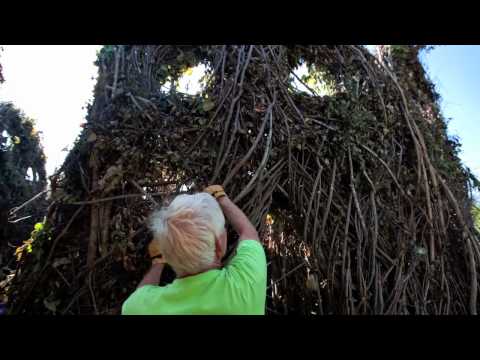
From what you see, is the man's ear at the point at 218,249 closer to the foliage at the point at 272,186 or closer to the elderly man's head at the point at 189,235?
the elderly man's head at the point at 189,235

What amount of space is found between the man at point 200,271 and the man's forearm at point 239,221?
12 cm

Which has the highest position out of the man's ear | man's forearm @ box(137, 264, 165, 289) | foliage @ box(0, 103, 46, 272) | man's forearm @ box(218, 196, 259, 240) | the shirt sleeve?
foliage @ box(0, 103, 46, 272)

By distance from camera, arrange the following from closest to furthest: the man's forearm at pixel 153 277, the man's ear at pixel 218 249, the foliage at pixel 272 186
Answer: the man's ear at pixel 218 249 → the man's forearm at pixel 153 277 → the foliage at pixel 272 186

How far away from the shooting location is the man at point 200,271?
1.16 metres

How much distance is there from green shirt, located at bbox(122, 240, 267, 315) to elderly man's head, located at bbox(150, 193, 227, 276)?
5 centimetres

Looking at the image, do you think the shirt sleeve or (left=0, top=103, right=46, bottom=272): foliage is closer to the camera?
the shirt sleeve

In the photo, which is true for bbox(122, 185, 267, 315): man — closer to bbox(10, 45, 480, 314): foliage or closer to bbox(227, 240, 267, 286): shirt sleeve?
bbox(227, 240, 267, 286): shirt sleeve

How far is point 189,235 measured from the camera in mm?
1224

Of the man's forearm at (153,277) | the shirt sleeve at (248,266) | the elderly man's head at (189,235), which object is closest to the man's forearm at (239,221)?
the shirt sleeve at (248,266)

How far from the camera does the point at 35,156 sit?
8664 millimetres

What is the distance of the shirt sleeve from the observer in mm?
1209

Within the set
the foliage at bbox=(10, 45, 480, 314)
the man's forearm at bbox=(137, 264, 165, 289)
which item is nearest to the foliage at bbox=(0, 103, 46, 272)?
the foliage at bbox=(10, 45, 480, 314)

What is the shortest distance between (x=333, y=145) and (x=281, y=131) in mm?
500
